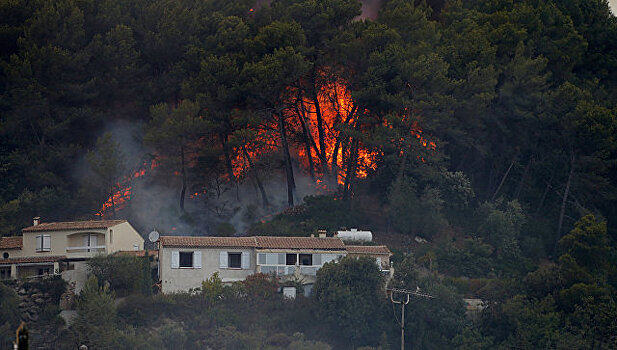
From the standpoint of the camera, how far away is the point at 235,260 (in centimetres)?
5819

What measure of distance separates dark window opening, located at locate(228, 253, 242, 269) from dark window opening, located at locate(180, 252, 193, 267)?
179 cm

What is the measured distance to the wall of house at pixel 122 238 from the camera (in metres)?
58.6

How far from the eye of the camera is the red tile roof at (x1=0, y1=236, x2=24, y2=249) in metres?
59.0

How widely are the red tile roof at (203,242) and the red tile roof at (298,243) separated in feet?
2.06

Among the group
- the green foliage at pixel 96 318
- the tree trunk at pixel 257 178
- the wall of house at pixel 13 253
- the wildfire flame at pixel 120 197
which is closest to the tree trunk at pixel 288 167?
the tree trunk at pixel 257 178

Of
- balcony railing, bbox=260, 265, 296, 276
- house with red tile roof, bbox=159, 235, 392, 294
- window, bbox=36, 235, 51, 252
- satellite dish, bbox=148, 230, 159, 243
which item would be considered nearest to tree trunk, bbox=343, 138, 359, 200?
house with red tile roof, bbox=159, 235, 392, 294

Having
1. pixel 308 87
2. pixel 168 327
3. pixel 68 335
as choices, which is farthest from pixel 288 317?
pixel 308 87

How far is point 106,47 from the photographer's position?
68000 mm

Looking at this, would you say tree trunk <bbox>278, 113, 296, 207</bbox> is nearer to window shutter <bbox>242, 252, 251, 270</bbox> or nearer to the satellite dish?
the satellite dish

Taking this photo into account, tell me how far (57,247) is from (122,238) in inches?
121

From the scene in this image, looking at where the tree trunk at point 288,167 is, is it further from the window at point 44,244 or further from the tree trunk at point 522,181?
the window at point 44,244

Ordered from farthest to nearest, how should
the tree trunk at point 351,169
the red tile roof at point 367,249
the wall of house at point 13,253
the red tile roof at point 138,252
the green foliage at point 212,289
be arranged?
the tree trunk at point 351,169 < the red tile roof at point 367,249 < the wall of house at point 13,253 < the red tile roof at point 138,252 < the green foliage at point 212,289

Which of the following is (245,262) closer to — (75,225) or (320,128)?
(75,225)

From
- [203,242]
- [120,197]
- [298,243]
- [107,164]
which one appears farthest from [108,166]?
[298,243]
